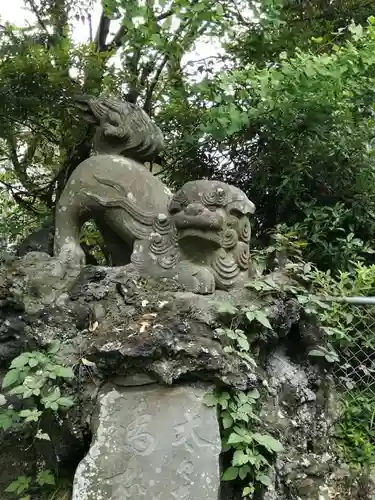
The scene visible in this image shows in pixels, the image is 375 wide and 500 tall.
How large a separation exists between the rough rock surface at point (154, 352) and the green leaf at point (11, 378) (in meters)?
0.21

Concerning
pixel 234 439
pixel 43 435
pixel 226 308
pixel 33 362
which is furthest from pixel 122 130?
pixel 234 439

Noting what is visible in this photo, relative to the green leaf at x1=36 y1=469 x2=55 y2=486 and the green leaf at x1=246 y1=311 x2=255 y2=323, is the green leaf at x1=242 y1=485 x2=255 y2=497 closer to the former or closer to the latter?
the green leaf at x1=246 y1=311 x2=255 y2=323

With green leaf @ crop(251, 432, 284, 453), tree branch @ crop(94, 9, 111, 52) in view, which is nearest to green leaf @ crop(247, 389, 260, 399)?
green leaf @ crop(251, 432, 284, 453)

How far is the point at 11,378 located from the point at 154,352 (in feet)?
1.83

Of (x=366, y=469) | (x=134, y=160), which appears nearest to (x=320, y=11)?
(x=134, y=160)

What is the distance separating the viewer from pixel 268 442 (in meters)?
2.12

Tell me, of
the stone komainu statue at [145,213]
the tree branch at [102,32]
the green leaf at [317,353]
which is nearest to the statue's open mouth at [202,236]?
the stone komainu statue at [145,213]

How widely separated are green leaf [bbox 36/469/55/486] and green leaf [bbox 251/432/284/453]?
0.84 meters

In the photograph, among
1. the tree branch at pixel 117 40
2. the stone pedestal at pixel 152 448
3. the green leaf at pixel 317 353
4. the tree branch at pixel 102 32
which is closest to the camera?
the stone pedestal at pixel 152 448

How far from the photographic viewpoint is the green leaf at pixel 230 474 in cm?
206

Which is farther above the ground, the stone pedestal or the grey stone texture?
the grey stone texture

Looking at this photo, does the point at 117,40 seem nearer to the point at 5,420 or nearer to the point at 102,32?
the point at 102,32

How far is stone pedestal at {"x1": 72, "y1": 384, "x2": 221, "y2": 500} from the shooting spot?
1.98 meters

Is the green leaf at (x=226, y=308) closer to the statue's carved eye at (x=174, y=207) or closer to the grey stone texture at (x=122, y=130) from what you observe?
the statue's carved eye at (x=174, y=207)
